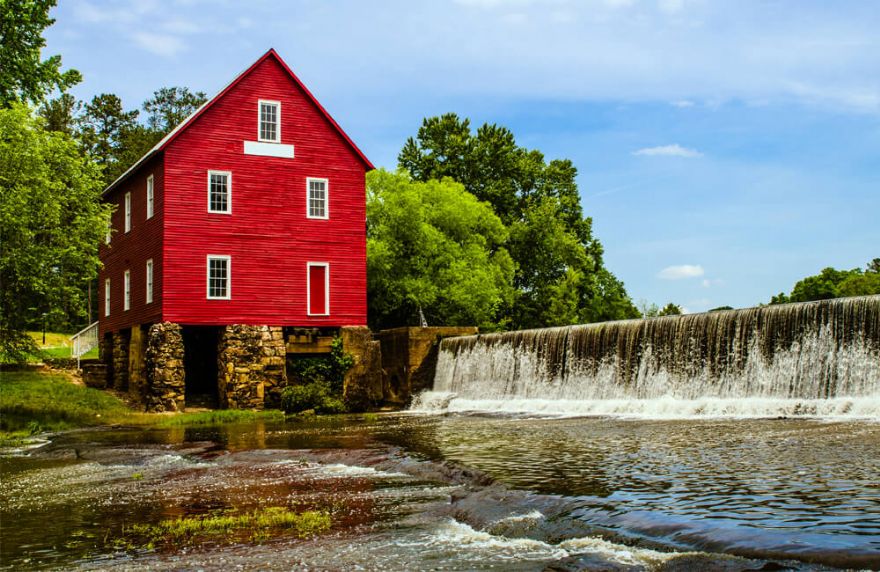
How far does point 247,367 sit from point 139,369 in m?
4.59

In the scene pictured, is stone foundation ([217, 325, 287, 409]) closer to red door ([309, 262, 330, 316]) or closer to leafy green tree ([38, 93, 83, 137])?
red door ([309, 262, 330, 316])

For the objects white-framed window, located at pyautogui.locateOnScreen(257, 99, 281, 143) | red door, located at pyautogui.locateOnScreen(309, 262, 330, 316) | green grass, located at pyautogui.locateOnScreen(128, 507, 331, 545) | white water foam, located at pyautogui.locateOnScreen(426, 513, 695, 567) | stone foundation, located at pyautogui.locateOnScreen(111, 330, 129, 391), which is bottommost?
green grass, located at pyautogui.locateOnScreen(128, 507, 331, 545)

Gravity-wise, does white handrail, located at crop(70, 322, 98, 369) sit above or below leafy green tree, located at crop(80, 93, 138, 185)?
below

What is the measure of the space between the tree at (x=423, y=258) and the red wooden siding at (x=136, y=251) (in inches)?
451

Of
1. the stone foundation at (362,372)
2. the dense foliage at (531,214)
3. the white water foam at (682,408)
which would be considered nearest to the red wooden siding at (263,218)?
the stone foundation at (362,372)

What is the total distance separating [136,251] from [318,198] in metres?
7.58

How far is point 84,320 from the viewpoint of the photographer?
6194 centimetres

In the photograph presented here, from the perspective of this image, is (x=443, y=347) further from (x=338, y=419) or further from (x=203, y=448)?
(x=203, y=448)

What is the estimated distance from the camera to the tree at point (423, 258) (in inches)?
1714

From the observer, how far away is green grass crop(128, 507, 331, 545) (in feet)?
26.5

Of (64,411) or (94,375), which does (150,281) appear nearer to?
(94,375)

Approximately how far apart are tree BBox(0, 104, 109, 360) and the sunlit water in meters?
9.91

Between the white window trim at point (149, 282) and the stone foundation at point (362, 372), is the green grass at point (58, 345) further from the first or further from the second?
the stone foundation at point (362, 372)

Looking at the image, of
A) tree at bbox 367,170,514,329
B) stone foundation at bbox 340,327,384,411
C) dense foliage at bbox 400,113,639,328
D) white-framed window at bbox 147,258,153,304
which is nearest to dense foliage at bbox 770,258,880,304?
dense foliage at bbox 400,113,639,328
